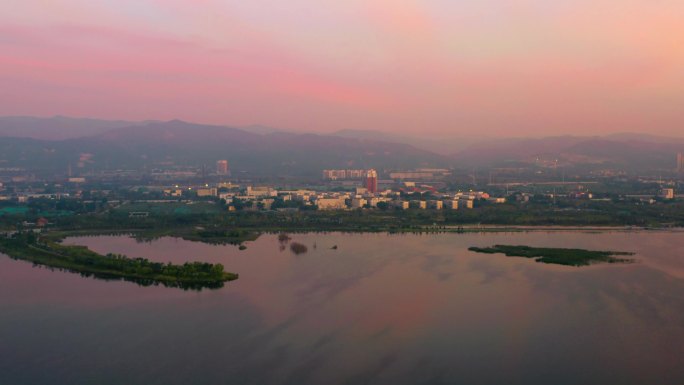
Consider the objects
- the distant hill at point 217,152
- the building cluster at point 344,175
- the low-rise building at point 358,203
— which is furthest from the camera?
the distant hill at point 217,152

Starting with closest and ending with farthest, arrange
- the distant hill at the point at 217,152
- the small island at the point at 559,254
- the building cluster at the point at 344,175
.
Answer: the small island at the point at 559,254
the building cluster at the point at 344,175
the distant hill at the point at 217,152

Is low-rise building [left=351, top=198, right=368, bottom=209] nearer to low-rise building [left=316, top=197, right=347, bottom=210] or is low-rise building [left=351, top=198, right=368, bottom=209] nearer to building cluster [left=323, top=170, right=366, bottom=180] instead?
low-rise building [left=316, top=197, right=347, bottom=210]

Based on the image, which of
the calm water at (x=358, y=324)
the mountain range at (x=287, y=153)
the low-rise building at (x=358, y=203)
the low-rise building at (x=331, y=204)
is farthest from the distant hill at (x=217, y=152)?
the calm water at (x=358, y=324)

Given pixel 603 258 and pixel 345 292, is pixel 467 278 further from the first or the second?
pixel 603 258

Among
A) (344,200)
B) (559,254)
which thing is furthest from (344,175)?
(559,254)

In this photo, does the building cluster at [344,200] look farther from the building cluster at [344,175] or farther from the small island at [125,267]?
the building cluster at [344,175]

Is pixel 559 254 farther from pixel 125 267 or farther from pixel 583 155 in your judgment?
pixel 583 155

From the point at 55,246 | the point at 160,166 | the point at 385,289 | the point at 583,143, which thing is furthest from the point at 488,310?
the point at 583,143
